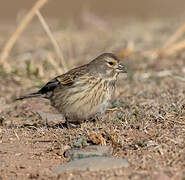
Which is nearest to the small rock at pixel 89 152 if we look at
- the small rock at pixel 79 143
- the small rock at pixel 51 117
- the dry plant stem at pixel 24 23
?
the small rock at pixel 79 143

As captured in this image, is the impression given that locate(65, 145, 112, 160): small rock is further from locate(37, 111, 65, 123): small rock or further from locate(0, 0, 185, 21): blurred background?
locate(0, 0, 185, 21): blurred background

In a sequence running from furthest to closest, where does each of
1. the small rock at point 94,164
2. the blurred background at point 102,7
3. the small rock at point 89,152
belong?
the blurred background at point 102,7
the small rock at point 89,152
the small rock at point 94,164

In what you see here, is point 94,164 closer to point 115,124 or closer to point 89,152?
point 89,152

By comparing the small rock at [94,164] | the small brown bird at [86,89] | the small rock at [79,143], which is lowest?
the small rock at [94,164]

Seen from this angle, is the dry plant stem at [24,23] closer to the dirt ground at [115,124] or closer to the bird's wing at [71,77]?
the dirt ground at [115,124]

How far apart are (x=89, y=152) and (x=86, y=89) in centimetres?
164

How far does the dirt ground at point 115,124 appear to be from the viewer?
4934 millimetres

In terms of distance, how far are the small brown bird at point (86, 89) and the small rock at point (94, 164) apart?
163 cm

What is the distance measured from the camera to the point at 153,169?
4734 millimetres

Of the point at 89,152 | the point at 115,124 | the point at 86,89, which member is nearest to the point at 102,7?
the point at 86,89

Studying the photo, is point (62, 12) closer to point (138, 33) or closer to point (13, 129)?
point (138, 33)

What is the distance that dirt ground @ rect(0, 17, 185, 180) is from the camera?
4934mm

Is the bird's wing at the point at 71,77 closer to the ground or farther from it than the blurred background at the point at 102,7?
closer to the ground

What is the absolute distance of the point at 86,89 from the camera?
6.72m
